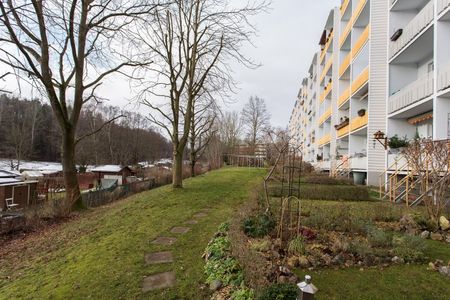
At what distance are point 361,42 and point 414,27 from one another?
6083 millimetres

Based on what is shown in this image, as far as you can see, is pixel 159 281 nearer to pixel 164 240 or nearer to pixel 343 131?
pixel 164 240

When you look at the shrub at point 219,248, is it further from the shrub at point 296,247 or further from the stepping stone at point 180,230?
the stepping stone at point 180,230

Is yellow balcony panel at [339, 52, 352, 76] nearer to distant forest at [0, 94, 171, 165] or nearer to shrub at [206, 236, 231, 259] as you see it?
shrub at [206, 236, 231, 259]

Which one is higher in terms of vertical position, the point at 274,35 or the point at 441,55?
the point at 274,35

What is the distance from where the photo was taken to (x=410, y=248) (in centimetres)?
530

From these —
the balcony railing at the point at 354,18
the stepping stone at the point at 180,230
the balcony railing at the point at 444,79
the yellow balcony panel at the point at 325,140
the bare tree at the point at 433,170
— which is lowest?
the stepping stone at the point at 180,230

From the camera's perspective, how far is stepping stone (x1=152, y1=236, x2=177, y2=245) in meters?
6.49

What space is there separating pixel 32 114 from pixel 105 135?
43.1 ft

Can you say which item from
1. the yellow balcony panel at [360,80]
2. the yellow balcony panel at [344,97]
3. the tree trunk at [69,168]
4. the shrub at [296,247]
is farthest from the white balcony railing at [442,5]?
the tree trunk at [69,168]

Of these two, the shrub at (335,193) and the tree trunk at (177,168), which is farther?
the tree trunk at (177,168)

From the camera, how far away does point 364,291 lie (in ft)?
13.2

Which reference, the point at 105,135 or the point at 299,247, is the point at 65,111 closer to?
the point at 299,247

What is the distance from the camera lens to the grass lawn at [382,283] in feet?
13.0

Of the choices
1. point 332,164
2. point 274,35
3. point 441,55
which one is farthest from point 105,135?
point 441,55
